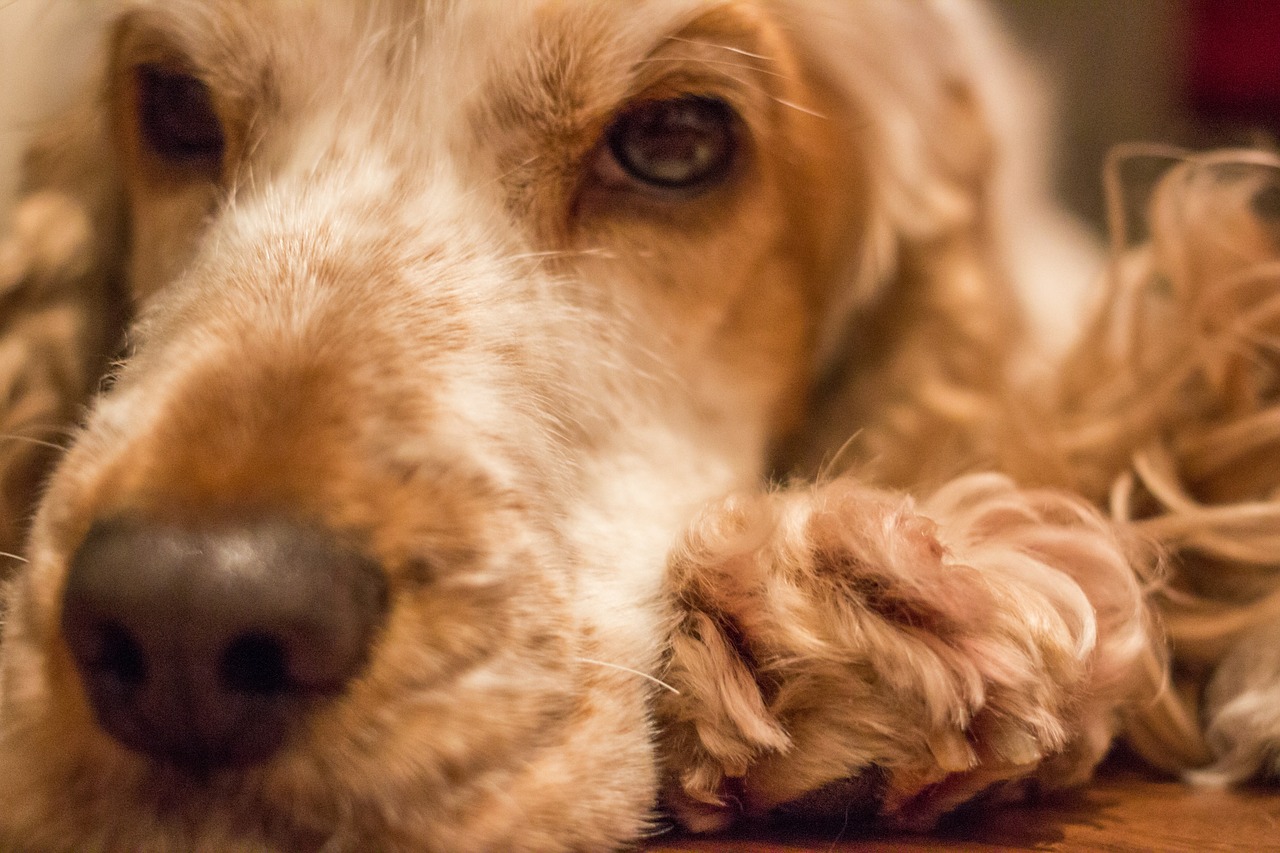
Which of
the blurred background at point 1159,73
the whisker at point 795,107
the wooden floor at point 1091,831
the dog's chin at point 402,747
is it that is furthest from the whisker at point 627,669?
the blurred background at point 1159,73

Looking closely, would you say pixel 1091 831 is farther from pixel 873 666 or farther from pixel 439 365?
pixel 439 365

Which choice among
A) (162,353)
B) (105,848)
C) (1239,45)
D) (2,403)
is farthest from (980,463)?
(1239,45)

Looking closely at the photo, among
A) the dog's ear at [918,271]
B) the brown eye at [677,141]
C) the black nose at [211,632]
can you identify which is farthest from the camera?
the dog's ear at [918,271]

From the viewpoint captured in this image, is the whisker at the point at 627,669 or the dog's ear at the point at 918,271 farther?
the dog's ear at the point at 918,271

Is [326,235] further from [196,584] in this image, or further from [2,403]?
[2,403]

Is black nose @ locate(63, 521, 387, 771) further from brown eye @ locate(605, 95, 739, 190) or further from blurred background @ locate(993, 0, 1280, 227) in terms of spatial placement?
blurred background @ locate(993, 0, 1280, 227)

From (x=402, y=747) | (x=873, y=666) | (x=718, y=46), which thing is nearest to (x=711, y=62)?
(x=718, y=46)

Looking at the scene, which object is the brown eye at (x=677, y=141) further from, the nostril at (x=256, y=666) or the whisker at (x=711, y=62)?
the nostril at (x=256, y=666)
